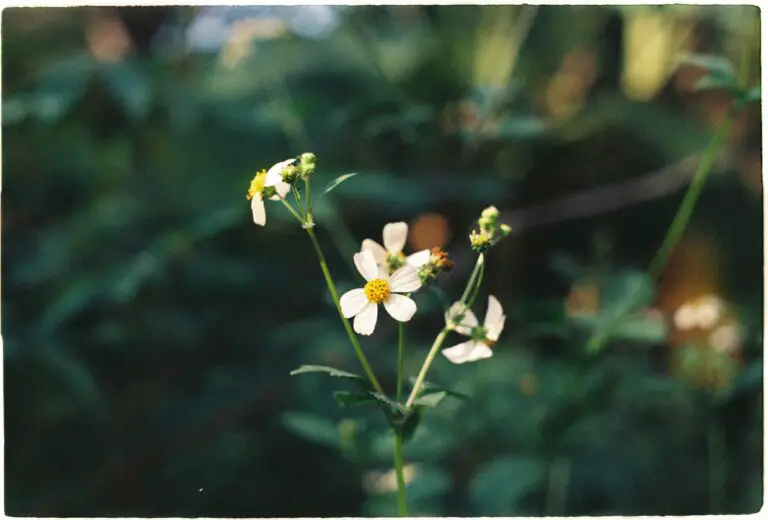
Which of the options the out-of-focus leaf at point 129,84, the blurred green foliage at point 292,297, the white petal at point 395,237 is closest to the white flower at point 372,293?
the white petal at point 395,237

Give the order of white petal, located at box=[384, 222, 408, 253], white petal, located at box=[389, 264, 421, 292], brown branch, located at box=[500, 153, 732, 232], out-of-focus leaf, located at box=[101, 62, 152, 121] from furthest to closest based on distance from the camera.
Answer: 1. brown branch, located at box=[500, 153, 732, 232]
2. out-of-focus leaf, located at box=[101, 62, 152, 121]
3. white petal, located at box=[384, 222, 408, 253]
4. white petal, located at box=[389, 264, 421, 292]

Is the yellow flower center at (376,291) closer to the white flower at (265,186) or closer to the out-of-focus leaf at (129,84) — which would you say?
the white flower at (265,186)

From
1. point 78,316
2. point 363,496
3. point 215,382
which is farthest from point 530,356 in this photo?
point 78,316

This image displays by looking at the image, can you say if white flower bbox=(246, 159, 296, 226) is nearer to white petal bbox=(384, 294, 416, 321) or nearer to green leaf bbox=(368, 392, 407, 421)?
white petal bbox=(384, 294, 416, 321)

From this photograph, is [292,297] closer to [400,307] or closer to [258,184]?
[258,184]

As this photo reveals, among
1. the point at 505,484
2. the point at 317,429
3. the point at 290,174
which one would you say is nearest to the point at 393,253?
the point at 290,174

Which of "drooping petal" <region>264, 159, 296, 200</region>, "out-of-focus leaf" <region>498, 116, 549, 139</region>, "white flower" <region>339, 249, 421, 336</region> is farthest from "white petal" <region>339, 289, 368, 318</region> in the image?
"out-of-focus leaf" <region>498, 116, 549, 139</region>
